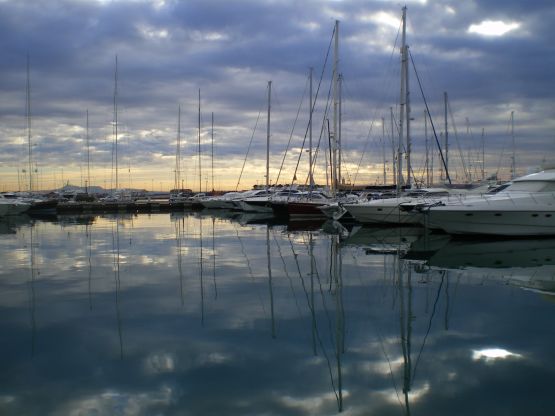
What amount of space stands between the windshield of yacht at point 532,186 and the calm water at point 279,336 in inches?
273

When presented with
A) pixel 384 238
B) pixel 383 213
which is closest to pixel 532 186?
pixel 384 238

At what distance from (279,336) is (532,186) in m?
18.1

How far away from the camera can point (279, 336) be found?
8680mm

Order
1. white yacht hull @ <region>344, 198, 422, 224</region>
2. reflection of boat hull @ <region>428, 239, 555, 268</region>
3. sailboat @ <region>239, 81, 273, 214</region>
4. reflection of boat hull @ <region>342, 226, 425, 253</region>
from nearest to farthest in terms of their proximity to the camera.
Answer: reflection of boat hull @ <region>428, 239, 555, 268</region> < reflection of boat hull @ <region>342, 226, 425, 253</region> < white yacht hull @ <region>344, 198, 422, 224</region> < sailboat @ <region>239, 81, 273, 214</region>

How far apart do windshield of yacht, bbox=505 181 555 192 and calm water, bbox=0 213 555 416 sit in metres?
6.94

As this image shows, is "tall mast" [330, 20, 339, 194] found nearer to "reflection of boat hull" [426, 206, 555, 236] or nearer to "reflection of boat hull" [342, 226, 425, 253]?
"reflection of boat hull" [342, 226, 425, 253]

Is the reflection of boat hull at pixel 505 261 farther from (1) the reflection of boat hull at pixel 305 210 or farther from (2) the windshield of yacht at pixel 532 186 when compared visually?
(1) the reflection of boat hull at pixel 305 210

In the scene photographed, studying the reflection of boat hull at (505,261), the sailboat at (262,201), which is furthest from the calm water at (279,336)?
the sailboat at (262,201)

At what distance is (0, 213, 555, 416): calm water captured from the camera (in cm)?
620

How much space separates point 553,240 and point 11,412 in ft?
70.3

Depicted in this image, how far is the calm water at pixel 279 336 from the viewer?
6203 millimetres

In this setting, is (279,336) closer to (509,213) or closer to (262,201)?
(509,213)

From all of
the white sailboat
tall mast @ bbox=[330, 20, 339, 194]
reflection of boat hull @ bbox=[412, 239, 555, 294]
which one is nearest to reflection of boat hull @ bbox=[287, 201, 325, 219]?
tall mast @ bbox=[330, 20, 339, 194]

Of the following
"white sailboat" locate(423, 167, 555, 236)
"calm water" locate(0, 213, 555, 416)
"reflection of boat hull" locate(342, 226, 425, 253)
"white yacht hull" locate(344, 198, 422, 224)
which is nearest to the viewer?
"calm water" locate(0, 213, 555, 416)
